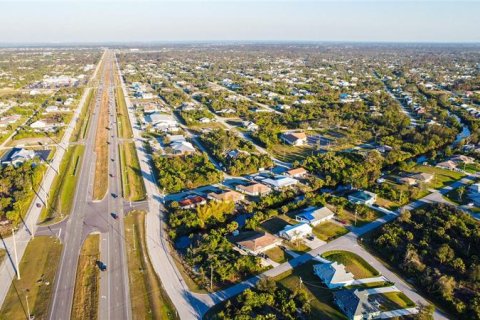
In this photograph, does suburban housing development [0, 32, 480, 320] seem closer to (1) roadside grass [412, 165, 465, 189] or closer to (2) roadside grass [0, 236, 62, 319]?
(2) roadside grass [0, 236, 62, 319]

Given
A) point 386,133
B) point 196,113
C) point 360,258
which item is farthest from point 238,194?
point 196,113

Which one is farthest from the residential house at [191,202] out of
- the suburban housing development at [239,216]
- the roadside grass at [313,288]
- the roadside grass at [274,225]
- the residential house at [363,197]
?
the residential house at [363,197]

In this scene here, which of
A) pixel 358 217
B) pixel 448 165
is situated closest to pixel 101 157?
pixel 358 217

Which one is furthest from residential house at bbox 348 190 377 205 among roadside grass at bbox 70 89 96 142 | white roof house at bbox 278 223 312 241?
roadside grass at bbox 70 89 96 142

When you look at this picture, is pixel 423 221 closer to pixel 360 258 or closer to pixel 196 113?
pixel 360 258

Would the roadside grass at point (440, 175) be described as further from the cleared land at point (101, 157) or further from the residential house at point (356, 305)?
the cleared land at point (101, 157)

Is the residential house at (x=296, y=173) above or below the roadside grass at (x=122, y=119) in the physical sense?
below
